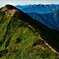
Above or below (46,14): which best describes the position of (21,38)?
above

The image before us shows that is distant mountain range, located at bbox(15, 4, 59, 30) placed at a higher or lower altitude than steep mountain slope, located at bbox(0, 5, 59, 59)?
lower

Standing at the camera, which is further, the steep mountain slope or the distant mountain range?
the distant mountain range

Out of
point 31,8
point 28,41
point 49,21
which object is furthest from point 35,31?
point 31,8

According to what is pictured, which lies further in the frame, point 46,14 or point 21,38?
point 46,14

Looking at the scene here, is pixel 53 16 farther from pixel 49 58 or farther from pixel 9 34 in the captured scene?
pixel 49 58

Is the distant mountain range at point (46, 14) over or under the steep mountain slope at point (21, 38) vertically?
under
